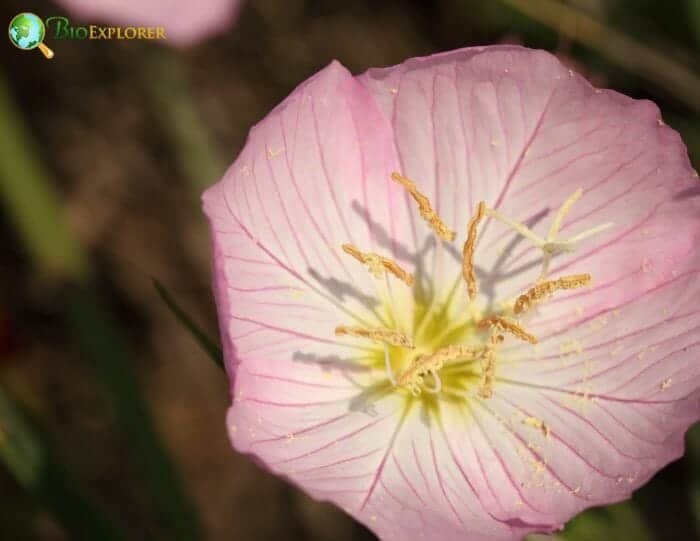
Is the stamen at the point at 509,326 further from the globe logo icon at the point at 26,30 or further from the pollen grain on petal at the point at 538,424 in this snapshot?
the globe logo icon at the point at 26,30

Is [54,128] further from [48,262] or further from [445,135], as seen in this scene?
[445,135]

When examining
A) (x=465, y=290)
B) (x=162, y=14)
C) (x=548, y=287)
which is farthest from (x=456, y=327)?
(x=162, y=14)

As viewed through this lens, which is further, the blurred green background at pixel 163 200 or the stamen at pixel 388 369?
the blurred green background at pixel 163 200

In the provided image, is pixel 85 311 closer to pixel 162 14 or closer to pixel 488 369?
pixel 162 14

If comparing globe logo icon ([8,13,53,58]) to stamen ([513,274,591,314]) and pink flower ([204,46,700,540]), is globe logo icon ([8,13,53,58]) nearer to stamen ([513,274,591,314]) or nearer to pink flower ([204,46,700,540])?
pink flower ([204,46,700,540])

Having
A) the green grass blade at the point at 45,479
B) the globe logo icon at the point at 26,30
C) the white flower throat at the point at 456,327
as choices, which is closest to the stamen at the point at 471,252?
the white flower throat at the point at 456,327

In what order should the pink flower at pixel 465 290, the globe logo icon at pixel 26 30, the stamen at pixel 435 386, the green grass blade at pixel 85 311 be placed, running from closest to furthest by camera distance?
1. the pink flower at pixel 465 290
2. the stamen at pixel 435 386
3. the green grass blade at pixel 85 311
4. the globe logo icon at pixel 26 30

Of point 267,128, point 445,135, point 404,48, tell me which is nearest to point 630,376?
point 445,135
